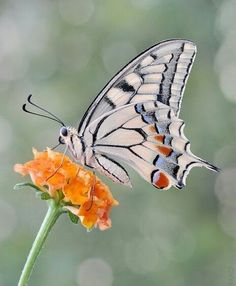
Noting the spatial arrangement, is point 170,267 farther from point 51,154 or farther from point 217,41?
point 51,154

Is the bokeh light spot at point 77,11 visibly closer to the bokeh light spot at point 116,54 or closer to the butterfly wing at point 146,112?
the bokeh light spot at point 116,54

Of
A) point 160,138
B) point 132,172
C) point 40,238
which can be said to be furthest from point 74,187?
point 132,172

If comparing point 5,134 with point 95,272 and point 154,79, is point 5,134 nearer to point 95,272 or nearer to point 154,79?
point 95,272

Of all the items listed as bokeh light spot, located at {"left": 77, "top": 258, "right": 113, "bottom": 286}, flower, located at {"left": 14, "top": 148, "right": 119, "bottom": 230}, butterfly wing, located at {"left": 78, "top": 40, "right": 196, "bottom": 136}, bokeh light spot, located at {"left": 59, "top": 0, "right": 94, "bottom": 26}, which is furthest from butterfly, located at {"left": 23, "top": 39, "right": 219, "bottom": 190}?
bokeh light spot, located at {"left": 59, "top": 0, "right": 94, "bottom": 26}

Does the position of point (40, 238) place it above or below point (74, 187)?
below

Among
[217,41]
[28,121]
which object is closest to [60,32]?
[28,121]

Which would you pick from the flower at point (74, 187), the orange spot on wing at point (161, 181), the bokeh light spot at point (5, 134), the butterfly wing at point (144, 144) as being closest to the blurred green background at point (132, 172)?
the bokeh light spot at point (5, 134)
